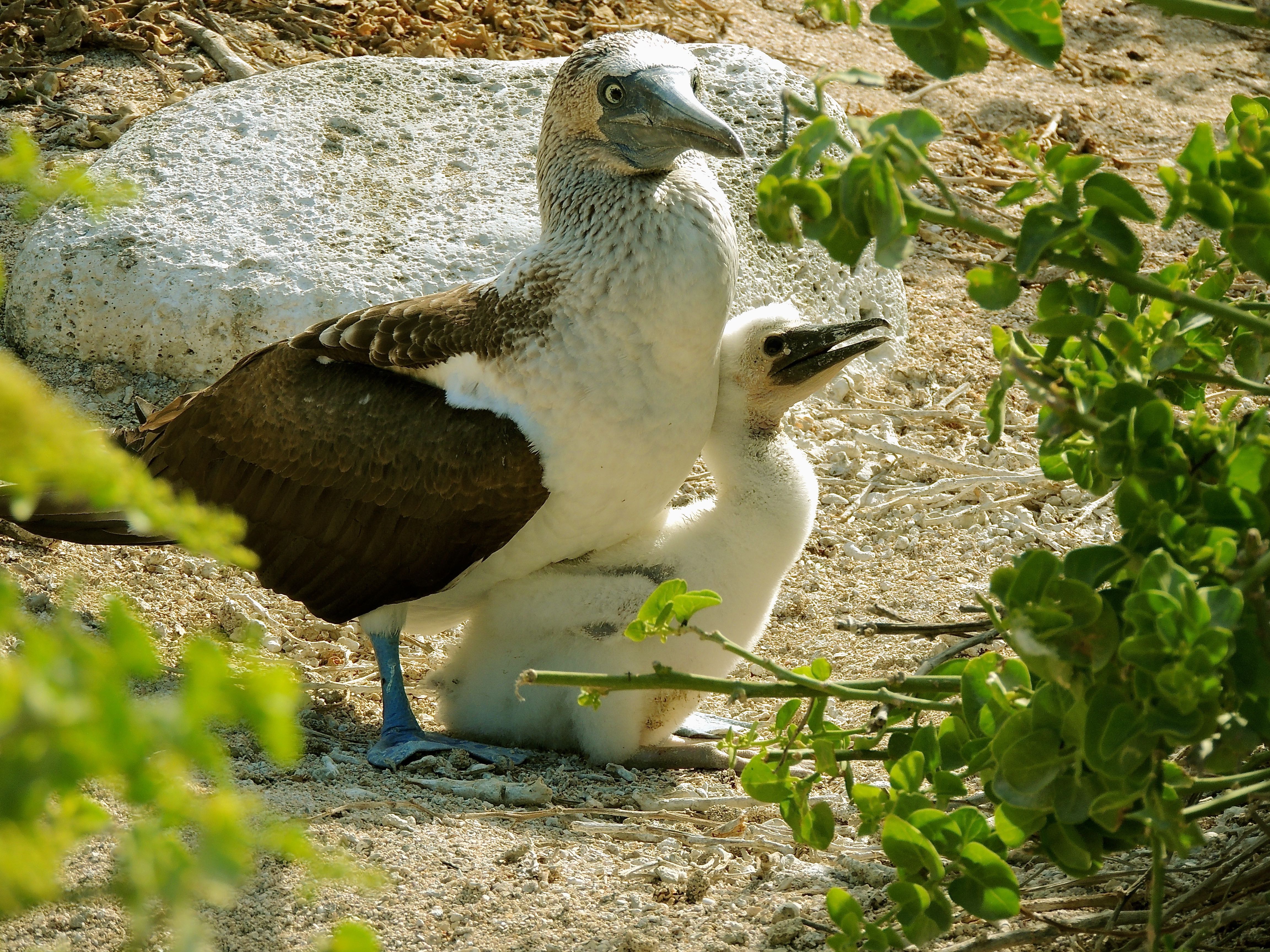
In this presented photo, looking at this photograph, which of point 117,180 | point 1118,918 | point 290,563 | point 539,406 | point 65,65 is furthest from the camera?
point 65,65

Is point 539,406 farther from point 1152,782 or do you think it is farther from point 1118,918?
point 1152,782

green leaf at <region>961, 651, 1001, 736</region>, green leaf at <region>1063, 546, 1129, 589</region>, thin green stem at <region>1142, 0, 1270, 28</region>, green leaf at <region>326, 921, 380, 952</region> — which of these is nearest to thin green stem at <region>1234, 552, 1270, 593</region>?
green leaf at <region>1063, 546, 1129, 589</region>

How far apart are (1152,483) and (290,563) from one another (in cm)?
272

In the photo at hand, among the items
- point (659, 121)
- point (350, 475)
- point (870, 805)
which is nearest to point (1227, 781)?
point (870, 805)

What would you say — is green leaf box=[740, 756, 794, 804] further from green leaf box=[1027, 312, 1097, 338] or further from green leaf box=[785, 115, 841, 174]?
green leaf box=[785, 115, 841, 174]

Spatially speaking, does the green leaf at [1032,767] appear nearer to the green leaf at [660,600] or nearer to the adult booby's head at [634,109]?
the green leaf at [660,600]

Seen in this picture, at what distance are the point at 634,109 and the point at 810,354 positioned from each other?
2.80 feet

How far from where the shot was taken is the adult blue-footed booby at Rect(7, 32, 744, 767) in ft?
11.3

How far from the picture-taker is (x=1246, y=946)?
224 centimetres

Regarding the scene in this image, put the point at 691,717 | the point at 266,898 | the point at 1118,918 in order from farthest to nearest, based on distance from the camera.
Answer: the point at 691,717 → the point at 266,898 → the point at 1118,918

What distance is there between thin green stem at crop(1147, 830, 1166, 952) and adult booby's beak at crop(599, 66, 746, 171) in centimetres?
215

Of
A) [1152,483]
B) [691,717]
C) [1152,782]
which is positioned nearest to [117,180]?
[1152,483]

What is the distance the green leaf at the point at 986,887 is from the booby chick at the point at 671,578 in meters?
1.79

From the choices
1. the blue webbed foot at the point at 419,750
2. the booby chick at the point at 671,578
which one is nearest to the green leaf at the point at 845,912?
the booby chick at the point at 671,578
